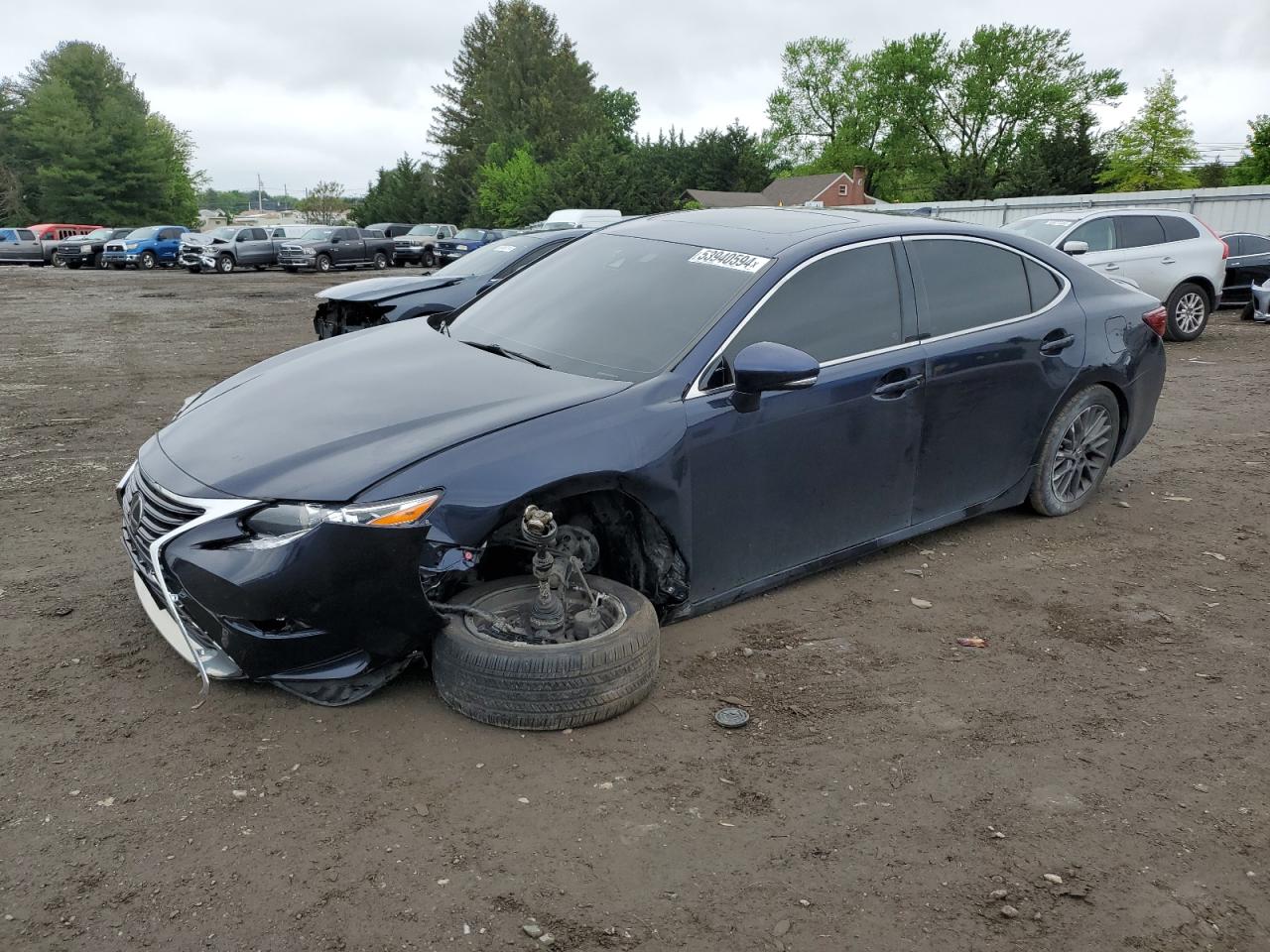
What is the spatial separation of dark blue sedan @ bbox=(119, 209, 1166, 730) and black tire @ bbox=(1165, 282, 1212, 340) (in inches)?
368

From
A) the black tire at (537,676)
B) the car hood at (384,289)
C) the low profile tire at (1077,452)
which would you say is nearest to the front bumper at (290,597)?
the black tire at (537,676)

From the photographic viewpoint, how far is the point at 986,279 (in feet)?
16.0

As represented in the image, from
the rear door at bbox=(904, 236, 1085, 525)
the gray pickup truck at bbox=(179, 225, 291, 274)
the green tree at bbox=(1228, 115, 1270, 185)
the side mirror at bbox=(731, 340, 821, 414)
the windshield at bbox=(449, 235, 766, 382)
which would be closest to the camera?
the side mirror at bbox=(731, 340, 821, 414)

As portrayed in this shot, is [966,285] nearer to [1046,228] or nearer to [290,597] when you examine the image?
[290,597]

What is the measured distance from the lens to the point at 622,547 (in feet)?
12.6

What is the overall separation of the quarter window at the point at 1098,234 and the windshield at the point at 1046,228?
19cm

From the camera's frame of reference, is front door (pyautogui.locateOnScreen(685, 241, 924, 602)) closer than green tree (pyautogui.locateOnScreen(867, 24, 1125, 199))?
Yes

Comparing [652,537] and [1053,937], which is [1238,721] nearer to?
[1053,937]

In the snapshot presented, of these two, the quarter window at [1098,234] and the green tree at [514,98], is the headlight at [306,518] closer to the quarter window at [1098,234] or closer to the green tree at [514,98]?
the quarter window at [1098,234]

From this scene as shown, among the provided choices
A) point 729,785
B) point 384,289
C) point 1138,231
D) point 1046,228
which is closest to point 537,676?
point 729,785

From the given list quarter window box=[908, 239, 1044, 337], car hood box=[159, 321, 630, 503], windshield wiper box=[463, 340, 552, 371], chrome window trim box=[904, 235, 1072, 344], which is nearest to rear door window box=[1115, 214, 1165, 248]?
chrome window trim box=[904, 235, 1072, 344]

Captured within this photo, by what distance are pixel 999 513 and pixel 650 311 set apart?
103 inches

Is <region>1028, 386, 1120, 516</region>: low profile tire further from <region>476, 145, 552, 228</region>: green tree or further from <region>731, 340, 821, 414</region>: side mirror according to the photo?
<region>476, 145, 552, 228</region>: green tree

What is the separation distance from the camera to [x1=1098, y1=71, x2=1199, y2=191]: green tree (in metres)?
47.8
